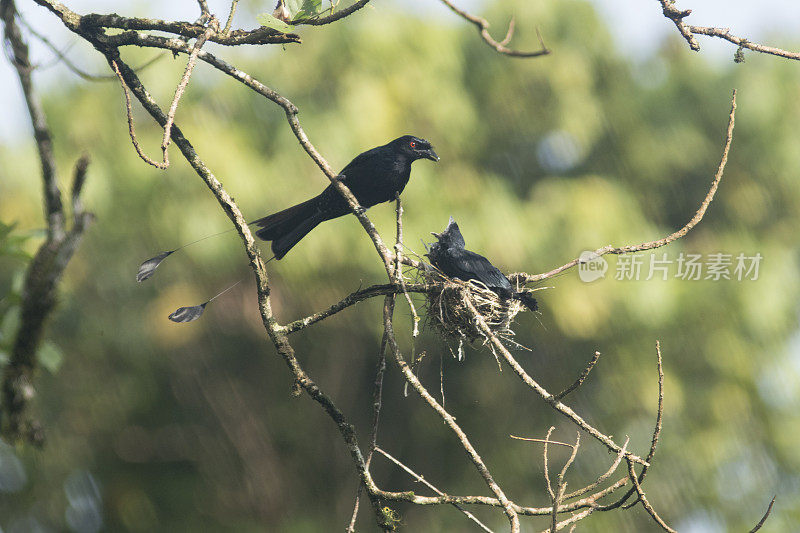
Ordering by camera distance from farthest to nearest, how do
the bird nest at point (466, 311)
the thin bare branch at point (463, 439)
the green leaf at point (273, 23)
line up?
the bird nest at point (466, 311)
the green leaf at point (273, 23)
the thin bare branch at point (463, 439)

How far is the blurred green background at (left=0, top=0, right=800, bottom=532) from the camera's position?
12.0 metres

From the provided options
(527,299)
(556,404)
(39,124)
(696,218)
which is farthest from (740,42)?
(39,124)

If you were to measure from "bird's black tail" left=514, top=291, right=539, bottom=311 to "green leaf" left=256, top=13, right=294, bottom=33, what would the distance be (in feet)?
7.02

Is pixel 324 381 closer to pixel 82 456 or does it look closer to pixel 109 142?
pixel 82 456

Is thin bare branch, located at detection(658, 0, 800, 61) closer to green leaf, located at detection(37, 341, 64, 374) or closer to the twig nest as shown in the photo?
the twig nest

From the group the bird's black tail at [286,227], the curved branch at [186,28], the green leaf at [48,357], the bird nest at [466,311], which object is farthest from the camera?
the bird nest at [466,311]

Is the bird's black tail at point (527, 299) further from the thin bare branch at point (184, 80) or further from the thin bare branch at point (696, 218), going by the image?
the thin bare branch at point (184, 80)

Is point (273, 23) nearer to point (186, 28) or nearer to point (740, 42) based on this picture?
point (186, 28)

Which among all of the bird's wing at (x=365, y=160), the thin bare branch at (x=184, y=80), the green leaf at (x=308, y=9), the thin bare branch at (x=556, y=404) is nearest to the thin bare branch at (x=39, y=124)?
the thin bare branch at (x=184, y=80)

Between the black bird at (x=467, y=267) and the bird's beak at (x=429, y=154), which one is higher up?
the bird's beak at (x=429, y=154)

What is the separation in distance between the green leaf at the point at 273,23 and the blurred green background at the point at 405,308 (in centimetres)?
843

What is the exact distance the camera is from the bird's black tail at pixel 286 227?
12.4ft

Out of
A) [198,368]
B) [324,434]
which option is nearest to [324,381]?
[324,434]

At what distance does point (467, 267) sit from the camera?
4406mm
